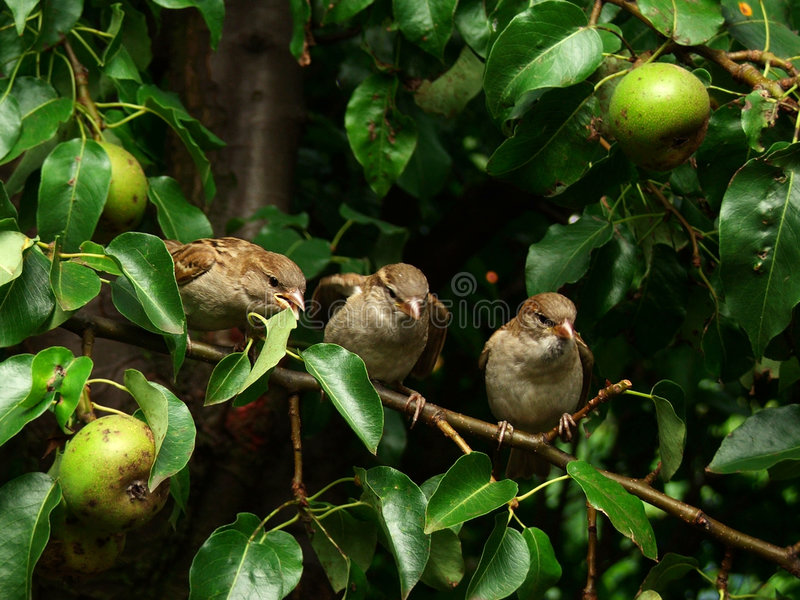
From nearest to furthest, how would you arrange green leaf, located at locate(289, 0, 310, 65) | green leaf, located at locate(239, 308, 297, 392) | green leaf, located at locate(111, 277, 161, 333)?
green leaf, located at locate(239, 308, 297, 392) → green leaf, located at locate(111, 277, 161, 333) → green leaf, located at locate(289, 0, 310, 65)

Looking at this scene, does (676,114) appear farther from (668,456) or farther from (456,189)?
(456,189)

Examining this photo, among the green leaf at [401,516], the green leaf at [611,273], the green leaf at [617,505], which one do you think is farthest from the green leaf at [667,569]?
the green leaf at [611,273]

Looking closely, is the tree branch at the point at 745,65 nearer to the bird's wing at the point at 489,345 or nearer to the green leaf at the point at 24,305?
the bird's wing at the point at 489,345

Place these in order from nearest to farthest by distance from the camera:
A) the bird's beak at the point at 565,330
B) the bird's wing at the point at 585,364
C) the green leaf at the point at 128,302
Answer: the green leaf at the point at 128,302 → the bird's beak at the point at 565,330 → the bird's wing at the point at 585,364

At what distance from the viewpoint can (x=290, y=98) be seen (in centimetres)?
372

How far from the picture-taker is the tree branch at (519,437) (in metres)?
2.16

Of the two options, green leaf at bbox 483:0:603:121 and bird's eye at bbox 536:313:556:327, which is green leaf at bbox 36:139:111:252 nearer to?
green leaf at bbox 483:0:603:121

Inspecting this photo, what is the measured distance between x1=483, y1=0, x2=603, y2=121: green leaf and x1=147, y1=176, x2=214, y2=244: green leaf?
102 cm

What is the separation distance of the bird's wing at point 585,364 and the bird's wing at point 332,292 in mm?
781

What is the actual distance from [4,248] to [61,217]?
1.46 ft

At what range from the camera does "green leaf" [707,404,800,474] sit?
2148mm

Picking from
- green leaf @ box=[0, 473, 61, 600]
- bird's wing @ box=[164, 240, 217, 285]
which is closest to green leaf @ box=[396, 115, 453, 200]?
bird's wing @ box=[164, 240, 217, 285]

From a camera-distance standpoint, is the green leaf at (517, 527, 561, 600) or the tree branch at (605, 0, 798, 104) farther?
the tree branch at (605, 0, 798, 104)

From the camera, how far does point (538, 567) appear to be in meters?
1.96
